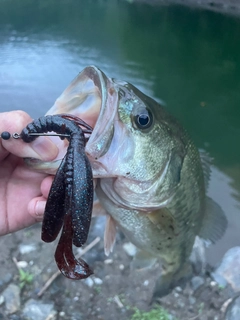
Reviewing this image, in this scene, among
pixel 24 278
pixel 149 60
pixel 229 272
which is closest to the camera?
pixel 24 278

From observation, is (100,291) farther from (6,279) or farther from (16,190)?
(16,190)

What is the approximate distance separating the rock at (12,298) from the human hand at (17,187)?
118cm

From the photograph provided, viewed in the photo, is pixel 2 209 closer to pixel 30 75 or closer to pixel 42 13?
pixel 30 75

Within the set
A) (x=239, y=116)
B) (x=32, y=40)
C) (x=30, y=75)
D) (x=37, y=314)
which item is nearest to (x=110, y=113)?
(x=37, y=314)

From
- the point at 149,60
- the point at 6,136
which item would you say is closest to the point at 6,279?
the point at 6,136

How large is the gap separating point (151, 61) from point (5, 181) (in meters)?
6.49

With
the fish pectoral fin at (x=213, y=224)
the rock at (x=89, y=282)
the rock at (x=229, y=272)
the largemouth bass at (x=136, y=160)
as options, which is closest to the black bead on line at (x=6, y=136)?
the largemouth bass at (x=136, y=160)

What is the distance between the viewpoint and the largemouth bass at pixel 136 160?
1.55 metres

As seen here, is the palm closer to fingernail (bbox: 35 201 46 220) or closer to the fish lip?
fingernail (bbox: 35 201 46 220)

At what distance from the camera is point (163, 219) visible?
1.97 meters

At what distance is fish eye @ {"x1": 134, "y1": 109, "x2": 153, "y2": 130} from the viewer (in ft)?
5.36

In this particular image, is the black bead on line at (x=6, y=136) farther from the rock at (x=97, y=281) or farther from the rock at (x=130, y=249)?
the rock at (x=130, y=249)

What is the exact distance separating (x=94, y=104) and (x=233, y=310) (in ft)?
7.07

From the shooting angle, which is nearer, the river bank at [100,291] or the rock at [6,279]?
the river bank at [100,291]
